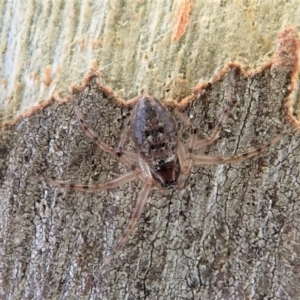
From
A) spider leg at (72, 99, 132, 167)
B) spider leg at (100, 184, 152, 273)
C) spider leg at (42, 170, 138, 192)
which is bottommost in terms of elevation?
spider leg at (100, 184, 152, 273)

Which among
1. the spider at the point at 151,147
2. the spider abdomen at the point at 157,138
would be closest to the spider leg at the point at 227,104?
the spider at the point at 151,147

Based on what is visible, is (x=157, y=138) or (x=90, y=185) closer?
(x=90, y=185)

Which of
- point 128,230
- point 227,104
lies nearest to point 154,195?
point 128,230

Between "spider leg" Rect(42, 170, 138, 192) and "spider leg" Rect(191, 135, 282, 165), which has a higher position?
"spider leg" Rect(191, 135, 282, 165)

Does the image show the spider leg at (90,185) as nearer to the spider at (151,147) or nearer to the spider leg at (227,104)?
the spider at (151,147)

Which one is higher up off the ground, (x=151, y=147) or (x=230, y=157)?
(x=230, y=157)

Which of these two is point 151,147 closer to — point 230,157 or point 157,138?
point 157,138

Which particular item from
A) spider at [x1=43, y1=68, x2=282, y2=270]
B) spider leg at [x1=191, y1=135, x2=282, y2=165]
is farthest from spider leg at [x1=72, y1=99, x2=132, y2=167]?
spider leg at [x1=191, y1=135, x2=282, y2=165]

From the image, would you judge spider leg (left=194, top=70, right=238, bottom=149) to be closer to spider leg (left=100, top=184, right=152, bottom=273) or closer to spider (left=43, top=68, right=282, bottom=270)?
spider (left=43, top=68, right=282, bottom=270)
